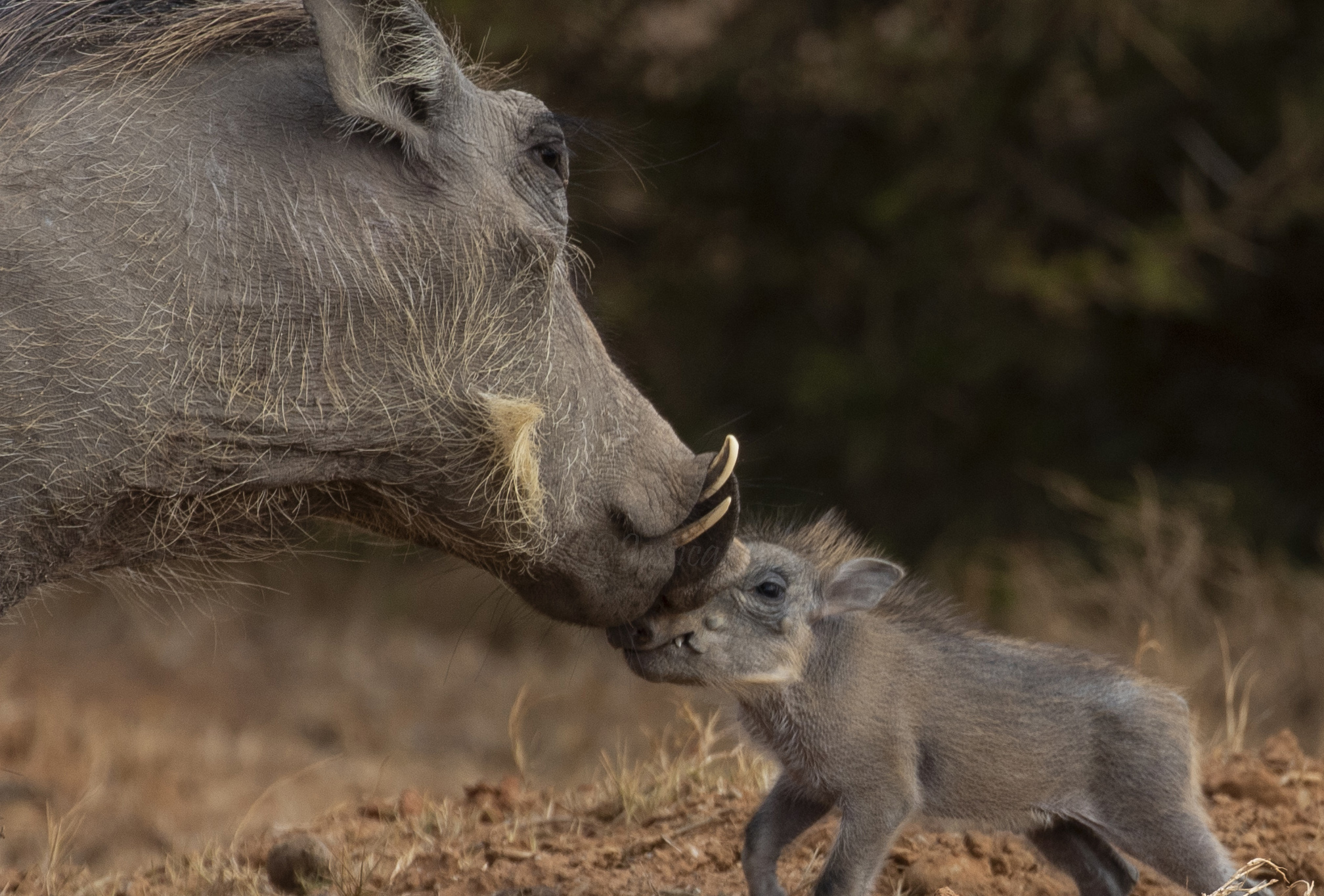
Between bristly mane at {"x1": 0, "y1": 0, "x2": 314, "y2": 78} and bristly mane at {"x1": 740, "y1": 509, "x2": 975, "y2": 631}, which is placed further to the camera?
bristly mane at {"x1": 740, "y1": 509, "x2": 975, "y2": 631}

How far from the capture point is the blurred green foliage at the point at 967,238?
891 cm

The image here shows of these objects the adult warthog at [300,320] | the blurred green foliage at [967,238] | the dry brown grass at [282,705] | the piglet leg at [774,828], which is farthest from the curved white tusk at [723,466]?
the blurred green foliage at [967,238]

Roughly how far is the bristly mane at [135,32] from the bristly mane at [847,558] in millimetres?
1622

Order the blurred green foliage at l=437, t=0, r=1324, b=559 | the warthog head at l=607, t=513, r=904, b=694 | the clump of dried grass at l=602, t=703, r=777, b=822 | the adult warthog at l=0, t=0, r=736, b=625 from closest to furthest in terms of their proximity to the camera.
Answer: the adult warthog at l=0, t=0, r=736, b=625 → the warthog head at l=607, t=513, r=904, b=694 → the clump of dried grass at l=602, t=703, r=777, b=822 → the blurred green foliage at l=437, t=0, r=1324, b=559

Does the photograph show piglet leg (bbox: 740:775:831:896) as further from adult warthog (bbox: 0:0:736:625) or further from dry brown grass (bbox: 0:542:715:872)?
dry brown grass (bbox: 0:542:715:872)

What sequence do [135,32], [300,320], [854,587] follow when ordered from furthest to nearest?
[854,587] < [135,32] < [300,320]

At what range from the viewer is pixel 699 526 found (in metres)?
3.36

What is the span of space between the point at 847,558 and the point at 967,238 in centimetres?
565

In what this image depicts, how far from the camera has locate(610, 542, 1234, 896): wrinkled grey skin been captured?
138 inches

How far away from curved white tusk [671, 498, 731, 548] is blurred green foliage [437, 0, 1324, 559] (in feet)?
Result: 17.6

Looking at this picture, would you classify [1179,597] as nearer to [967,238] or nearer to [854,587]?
[967,238]

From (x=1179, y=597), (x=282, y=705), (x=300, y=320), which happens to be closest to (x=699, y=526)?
(x=300, y=320)

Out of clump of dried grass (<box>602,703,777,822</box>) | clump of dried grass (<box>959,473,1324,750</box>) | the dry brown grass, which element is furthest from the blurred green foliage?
clump of dried grass (<box>602,703,777,822</box>)

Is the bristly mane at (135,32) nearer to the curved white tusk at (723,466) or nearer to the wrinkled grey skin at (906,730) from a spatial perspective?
the curved white tusk at (723,466)
